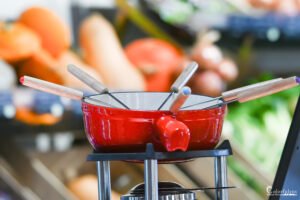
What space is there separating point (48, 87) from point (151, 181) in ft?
0.63

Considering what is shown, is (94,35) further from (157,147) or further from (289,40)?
(157,147)

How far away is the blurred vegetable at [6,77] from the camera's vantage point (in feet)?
7.25

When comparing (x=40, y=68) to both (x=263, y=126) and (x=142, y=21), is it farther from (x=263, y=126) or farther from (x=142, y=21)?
(x=263, y=126)

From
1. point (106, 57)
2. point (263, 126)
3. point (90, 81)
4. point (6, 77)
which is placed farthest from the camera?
point (263, 126)

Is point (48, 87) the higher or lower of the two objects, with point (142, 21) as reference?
lower

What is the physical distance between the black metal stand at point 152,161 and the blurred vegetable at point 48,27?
1.59 meters

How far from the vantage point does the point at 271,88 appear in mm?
853

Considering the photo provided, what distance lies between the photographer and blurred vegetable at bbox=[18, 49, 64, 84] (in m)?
2.34

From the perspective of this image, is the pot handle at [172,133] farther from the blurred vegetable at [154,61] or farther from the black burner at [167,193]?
the blurred vegetable at [154,61]

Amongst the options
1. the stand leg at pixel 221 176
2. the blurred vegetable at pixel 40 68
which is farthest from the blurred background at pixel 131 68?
the stand leg at pixel 221 176

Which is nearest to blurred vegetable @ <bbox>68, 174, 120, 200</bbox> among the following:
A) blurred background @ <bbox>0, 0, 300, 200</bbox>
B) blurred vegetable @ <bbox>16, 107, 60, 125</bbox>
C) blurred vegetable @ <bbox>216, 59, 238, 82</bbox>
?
blurred background @ <bbox>0, 0, 300, 200</bbox>

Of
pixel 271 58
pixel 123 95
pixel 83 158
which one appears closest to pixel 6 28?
pixel 83 158

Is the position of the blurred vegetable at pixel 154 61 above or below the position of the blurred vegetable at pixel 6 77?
above

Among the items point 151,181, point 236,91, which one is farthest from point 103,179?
point 236,91
